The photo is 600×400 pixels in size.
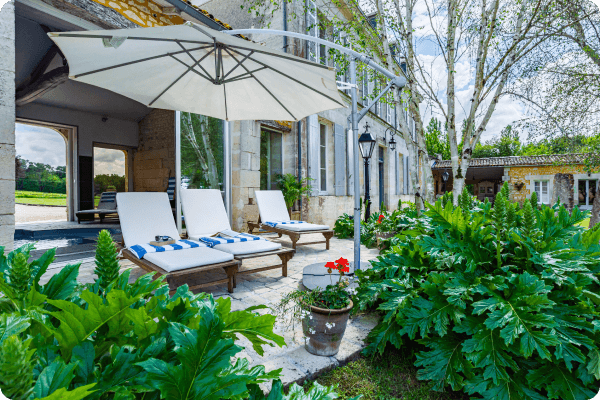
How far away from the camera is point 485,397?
1413 mm

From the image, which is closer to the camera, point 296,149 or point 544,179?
point 296,149

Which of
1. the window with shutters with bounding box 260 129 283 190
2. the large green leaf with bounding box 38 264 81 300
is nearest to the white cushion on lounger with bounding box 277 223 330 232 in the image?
the window with shutters with bounding box 260 129 283 190

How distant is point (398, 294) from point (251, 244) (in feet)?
6.79

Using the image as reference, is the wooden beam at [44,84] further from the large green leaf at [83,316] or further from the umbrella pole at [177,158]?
the large green leaf at [83,316]

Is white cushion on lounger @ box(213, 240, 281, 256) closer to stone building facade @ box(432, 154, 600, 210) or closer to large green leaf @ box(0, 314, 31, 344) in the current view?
large green leaf @ box(0, 314, 31, 344)

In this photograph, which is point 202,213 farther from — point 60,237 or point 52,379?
point 52,379

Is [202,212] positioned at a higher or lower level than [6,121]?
lower

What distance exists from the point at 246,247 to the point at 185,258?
0.73 metres

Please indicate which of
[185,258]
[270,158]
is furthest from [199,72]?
[270,158]

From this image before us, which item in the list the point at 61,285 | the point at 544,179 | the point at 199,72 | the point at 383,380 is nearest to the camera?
the point at 61,285

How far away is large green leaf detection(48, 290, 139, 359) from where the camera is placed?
56 cm

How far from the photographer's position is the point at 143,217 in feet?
12.5

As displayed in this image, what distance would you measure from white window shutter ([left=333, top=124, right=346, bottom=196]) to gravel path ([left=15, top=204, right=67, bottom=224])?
7772 mm

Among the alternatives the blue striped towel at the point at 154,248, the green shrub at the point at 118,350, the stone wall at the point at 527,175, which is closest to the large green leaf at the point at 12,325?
the green shrub at the point at 118,350
